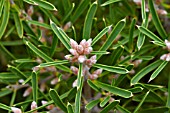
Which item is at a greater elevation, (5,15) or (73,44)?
(5,15)

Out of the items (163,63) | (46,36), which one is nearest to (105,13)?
(46,36)

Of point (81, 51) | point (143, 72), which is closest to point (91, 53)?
point (81, 51)

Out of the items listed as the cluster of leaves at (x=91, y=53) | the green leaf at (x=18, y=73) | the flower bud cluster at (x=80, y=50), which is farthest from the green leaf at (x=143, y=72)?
the green leaf at (x=18, y=73)

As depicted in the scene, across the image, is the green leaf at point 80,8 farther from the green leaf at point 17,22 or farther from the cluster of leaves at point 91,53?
the green leaf at point 17,22

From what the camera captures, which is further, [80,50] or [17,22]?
[17,22]

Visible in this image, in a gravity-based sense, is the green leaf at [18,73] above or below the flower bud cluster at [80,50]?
above

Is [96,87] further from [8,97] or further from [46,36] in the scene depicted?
[8,97]

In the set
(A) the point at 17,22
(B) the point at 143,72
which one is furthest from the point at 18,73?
(B) the point at 143,72

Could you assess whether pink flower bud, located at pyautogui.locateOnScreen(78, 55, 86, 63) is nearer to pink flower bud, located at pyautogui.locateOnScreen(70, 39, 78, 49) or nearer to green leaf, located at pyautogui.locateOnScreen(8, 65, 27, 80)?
pink flower bud, located at pyautogui.locateOnScreen(70, 39, 78, 49)

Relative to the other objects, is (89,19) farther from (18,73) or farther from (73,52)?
(18,73)

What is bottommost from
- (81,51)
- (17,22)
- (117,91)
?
(117,91)
